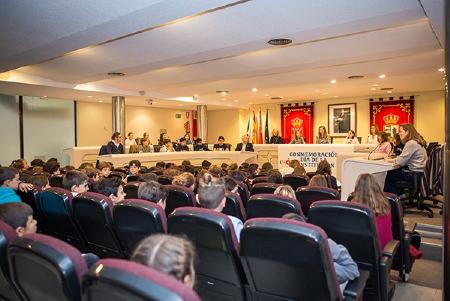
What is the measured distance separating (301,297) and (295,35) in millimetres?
3866

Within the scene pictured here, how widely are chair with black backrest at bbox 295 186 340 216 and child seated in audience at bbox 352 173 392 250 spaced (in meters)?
0.39

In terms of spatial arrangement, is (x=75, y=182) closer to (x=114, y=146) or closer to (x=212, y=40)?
(x=212, y=40)

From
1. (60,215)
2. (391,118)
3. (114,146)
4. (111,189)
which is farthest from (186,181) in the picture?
(391,118)

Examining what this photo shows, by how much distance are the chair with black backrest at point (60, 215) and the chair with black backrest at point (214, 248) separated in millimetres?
1197

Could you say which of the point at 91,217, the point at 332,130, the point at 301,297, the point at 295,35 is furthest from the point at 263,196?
the point at 332,130

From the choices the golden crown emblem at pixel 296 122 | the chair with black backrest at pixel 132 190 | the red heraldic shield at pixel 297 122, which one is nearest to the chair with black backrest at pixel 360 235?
the chair with black backrest at pixel 132 190

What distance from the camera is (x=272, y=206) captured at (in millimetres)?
2613

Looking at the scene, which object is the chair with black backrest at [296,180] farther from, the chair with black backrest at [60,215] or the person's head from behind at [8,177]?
the person's head from behind at [8,177]

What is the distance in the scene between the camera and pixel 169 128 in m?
16.6

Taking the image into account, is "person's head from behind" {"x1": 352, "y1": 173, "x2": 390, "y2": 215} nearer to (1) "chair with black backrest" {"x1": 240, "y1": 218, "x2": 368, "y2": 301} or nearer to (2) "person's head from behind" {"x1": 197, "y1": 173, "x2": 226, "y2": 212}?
(1) "chair with black backrest" {"x1": 240, "y1": 218, "x2": 368, "y2": 301}

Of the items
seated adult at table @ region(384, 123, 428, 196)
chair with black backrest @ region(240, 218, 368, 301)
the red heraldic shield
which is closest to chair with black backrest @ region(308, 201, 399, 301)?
chair with black backrest @ region(240, 218, 368, 301)

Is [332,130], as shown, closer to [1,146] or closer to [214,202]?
[1,146]

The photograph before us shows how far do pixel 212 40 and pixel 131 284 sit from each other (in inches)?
182

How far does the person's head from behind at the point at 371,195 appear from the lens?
2.63 m
